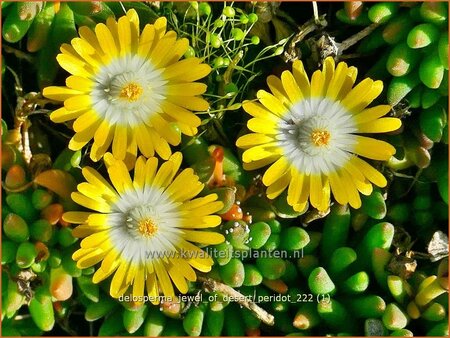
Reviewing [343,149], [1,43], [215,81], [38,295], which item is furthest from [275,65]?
[38,295]

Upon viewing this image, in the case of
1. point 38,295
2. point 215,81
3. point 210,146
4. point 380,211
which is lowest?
point 38,295

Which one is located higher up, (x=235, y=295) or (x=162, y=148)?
(x=162, y=148)

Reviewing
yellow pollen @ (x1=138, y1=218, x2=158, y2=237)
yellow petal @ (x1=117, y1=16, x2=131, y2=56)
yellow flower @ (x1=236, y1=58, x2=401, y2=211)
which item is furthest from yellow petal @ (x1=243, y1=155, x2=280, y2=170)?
yellow petal @ (x1=117, y1=16, x2=131, y2=56)

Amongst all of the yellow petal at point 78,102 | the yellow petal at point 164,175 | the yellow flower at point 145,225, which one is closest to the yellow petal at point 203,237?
the yellow flower at point 145,225

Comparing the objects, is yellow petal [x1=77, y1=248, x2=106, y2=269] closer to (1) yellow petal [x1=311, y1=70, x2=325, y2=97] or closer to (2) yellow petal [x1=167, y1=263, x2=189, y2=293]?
(2) yellow petal [x1=167, y1=263, x2=189, y2=293]

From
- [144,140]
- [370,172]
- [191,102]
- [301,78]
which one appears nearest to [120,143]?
[144,140]

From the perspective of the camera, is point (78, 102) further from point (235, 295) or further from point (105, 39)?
point (235, 295)

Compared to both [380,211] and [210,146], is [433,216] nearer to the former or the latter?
[380,211]
